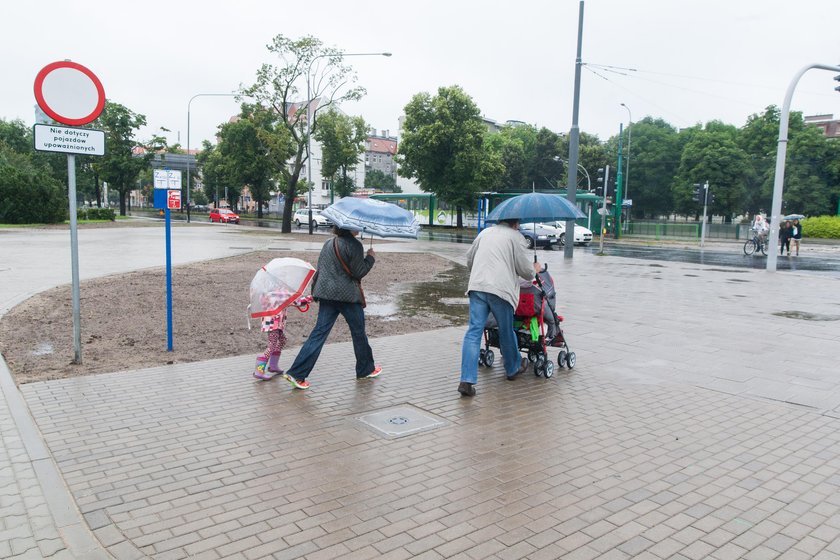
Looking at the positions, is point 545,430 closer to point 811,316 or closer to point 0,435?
point 0,435

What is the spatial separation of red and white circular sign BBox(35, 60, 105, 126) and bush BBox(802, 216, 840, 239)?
164 ft

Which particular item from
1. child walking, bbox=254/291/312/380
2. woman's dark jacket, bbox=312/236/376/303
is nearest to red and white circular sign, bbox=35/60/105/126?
child walking, bbox=254/291/312/380

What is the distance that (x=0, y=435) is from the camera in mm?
4684

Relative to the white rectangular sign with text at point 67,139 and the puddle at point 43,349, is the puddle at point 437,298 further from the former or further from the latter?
the white rectangular sign with text at point 67,139

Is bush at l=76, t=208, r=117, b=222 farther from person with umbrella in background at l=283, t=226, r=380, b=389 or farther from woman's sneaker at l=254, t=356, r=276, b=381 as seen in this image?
person with umbrella in background at l=283, t=226, r=380, b=389

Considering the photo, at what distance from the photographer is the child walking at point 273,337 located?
20.6ft

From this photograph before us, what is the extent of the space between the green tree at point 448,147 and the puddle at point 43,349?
1587 inches

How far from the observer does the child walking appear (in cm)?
627

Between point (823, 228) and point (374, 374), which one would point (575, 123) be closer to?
point (374, 374)

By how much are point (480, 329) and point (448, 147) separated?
43.1 m

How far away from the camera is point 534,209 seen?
6363 mm

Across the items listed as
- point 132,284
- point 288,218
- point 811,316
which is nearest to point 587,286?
point 811,316

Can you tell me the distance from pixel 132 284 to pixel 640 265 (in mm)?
16664

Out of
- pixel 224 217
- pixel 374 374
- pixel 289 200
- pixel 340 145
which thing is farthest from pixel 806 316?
pixel 340 145
